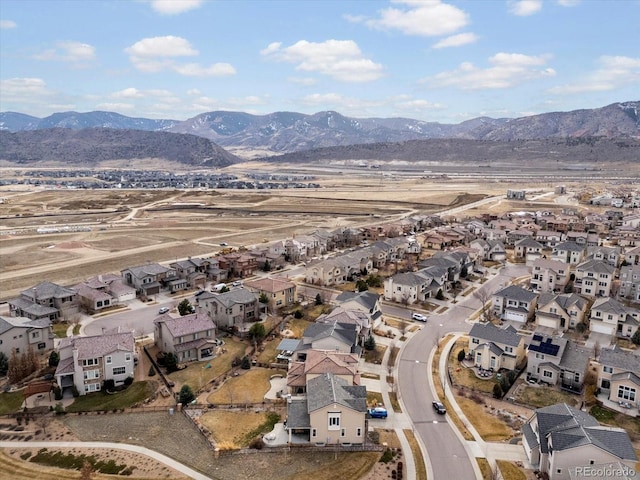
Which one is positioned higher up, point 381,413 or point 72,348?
point 72,348

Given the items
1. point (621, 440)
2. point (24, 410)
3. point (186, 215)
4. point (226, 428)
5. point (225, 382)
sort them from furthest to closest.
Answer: point (186, 215) < point (225, 382) < point (24, 410) < point (226, 428) < point (621, 440)

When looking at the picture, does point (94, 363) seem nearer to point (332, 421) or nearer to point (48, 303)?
point (332, 421)

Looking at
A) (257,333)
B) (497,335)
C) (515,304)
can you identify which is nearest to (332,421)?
(257,333)

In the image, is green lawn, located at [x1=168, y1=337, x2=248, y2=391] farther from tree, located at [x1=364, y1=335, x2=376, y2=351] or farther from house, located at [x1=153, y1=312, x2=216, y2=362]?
tree, located at [x1=364, y1=335, x2=376, y2=351]

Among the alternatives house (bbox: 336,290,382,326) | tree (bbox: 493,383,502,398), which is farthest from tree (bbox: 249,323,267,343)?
tree (bbox: 493,383,502,398)

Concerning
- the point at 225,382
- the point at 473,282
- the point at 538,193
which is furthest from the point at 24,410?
the point at 538,193

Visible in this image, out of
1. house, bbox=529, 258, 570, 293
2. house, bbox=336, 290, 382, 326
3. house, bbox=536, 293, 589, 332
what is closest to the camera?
house, bbox=536, 293, 589, 332

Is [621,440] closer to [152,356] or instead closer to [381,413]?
[381,413]
